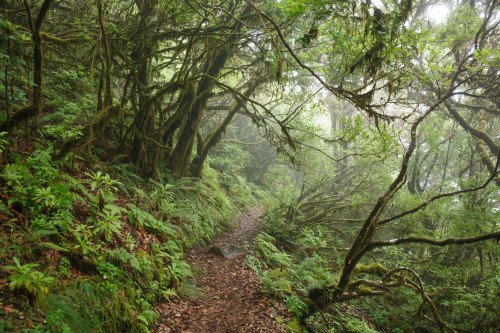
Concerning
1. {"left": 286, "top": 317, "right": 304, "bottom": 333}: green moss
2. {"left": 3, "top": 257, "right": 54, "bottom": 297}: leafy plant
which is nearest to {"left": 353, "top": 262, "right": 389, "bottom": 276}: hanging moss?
{"left": 286, "top": 317, "right": 304, "bottom": 333}: green moss

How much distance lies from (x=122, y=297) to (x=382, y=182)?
1238cm

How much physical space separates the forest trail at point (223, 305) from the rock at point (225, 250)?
0.19 ft

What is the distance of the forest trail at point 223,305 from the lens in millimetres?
4133

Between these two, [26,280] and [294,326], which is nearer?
[26,280]

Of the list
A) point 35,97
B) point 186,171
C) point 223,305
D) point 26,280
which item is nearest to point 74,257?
point 26,280

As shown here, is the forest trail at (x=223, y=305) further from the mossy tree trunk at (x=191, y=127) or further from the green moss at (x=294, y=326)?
the mossy tree trunk at (x=191, y=127)

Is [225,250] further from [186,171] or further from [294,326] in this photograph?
[186,171]

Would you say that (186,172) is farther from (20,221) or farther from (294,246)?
(20,221)

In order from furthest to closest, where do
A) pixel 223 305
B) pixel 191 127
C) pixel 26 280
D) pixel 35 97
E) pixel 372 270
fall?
pixel 191 127, pixel 372 270, pixel 223 305, pixel 35 97, pixel 26 280

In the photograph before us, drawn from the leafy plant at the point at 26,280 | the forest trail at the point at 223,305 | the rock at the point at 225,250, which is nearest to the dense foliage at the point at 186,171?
the leafy plant at the point at 26,280

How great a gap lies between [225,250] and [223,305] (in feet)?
7.64

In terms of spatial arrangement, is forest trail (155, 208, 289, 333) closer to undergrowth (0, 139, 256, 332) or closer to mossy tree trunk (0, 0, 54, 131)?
undergrowth (0, 139, 256, 332)

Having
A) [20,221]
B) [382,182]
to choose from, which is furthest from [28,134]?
[382,182]

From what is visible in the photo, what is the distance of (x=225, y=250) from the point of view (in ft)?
23.8
